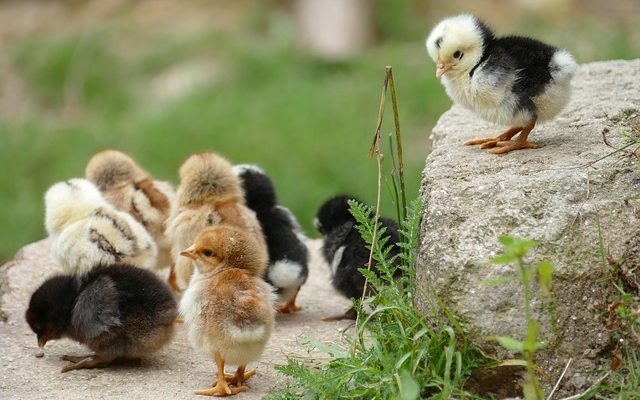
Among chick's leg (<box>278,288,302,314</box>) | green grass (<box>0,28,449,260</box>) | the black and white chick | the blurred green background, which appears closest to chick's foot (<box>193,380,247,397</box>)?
the black and white chick

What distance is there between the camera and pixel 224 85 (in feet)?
44.1

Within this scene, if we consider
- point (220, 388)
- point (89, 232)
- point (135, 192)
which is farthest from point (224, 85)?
point (220, 388)

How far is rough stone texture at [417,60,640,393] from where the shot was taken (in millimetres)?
4441

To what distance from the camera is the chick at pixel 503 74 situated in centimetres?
541

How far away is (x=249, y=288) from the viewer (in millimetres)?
5062

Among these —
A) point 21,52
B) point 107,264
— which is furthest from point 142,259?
point 21,52

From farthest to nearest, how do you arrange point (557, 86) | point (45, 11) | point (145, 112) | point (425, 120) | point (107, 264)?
point (45, 11)
point (145, 112)
point (425, 120)
point (107, 264)
point (557, 86)

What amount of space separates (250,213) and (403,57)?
295 inches

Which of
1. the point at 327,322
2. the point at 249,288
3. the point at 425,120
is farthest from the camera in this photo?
the point at 425,120

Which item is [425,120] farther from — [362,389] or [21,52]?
[362,389]

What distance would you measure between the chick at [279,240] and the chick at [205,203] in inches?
5.0

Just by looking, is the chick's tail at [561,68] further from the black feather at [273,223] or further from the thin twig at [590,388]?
the black feather at [273,223]

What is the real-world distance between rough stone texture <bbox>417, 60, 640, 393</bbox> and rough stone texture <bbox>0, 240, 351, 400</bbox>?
1.13 meters

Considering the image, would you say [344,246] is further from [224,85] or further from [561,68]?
[224,85]
